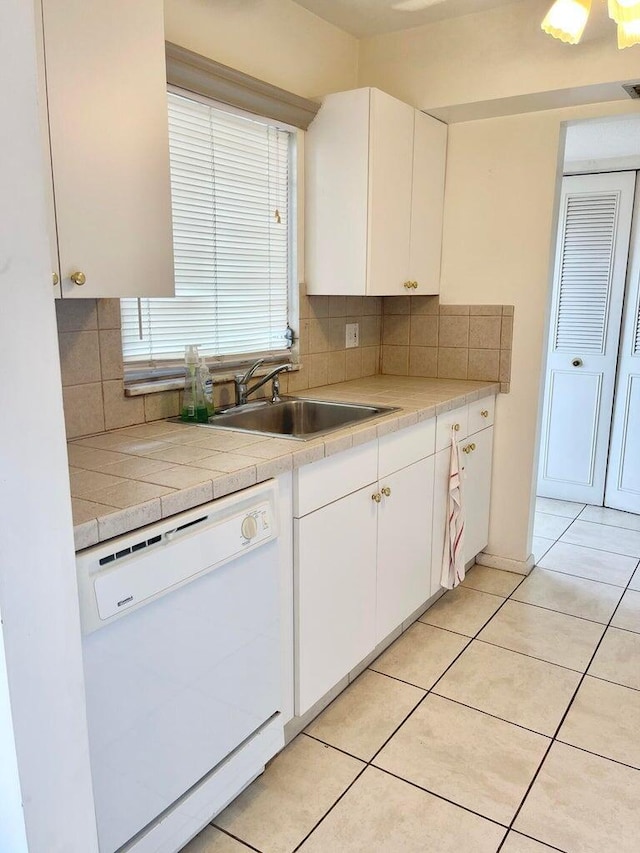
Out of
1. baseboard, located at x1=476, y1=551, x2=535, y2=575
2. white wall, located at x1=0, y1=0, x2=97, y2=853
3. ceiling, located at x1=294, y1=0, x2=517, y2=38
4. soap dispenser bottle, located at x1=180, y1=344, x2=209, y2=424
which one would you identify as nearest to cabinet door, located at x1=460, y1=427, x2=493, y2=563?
baseboard, located at x1=476, y1=551, x2=535, y2=575

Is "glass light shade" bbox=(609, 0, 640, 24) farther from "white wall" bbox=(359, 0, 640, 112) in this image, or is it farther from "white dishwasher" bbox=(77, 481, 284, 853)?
"white dishwasher" bbox=(77, 481, 284, 853)

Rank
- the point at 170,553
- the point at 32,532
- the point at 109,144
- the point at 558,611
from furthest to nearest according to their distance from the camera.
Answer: the point at 558,611, the point at 109,144, the point at 170,553, the point at 32,532

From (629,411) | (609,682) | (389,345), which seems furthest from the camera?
(629,411)

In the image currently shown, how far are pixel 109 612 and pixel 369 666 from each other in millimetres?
1399

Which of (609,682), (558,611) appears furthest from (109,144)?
(558,611)

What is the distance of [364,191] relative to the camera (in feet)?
8.29

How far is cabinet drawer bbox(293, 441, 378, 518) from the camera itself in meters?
1.77

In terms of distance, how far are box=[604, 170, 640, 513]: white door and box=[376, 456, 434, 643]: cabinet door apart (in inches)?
80.1

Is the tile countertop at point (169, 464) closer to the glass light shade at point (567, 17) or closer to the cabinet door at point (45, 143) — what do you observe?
the cabinet door at point (45, 143)

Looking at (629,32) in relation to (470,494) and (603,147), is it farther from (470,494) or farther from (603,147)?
(603,147)

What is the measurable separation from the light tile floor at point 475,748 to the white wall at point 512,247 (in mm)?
589

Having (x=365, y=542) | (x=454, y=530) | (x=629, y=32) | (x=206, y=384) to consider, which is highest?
(x=629, y=32)

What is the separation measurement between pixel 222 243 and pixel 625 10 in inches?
55.6

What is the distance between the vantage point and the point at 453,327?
124 inches
